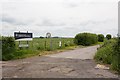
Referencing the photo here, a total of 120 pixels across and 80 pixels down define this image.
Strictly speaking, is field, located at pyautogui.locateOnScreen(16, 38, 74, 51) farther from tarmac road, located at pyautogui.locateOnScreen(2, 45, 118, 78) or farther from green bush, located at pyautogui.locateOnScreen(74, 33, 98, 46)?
tarmac road, located at pyautogui.locateOnScreen(2, 45, 118, 78)

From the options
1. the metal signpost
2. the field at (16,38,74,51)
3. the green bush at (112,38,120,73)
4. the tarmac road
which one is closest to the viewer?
the tarmac road

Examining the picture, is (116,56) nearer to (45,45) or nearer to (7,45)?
(7,45)

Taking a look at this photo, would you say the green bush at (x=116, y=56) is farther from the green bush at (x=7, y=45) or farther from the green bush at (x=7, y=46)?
the green bush at (x=7, y=45)

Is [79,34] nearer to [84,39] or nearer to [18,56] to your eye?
[84,39]

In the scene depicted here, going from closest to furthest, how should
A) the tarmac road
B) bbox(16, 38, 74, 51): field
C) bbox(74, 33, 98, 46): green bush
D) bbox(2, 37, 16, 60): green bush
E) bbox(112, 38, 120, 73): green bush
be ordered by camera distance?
the tarmac road, bbox(112, 38, 120, 73): green bush, bbox(2, 37, 16, 60): green bush, bbox(16, 38, 74, 51): field, bbox(74, 33, 98, 46): green bush

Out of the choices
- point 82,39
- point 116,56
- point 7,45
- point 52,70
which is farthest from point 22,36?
point 82,39

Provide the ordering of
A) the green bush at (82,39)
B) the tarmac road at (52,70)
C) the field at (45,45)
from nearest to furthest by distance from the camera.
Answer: the tarmac road at (52,70), the field at (45,45), the green bush at (82,39)

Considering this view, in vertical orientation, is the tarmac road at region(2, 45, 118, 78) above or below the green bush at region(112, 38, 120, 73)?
below

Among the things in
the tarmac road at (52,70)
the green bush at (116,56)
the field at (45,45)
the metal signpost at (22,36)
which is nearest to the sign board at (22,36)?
the metal signpost at (22,36)

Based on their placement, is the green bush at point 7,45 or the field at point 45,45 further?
the field at point 45,45

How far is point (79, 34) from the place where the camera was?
4231cm

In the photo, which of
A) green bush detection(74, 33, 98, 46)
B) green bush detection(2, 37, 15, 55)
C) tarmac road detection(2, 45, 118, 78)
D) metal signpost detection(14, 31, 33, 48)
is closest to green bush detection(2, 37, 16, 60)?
green bush detection(2, 37, 15, 55)

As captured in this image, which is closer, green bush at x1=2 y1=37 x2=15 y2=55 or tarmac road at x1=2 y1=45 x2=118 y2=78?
tarmac road at x1=2 y1=45 x2=118 y2=78

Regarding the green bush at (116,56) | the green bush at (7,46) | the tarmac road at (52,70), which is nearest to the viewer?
the tarmac road at (52,70)
